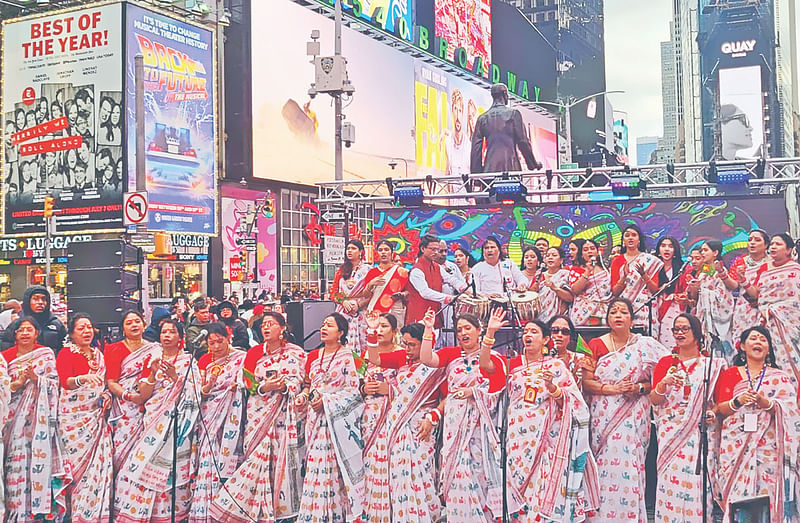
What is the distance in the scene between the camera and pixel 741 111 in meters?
88.7

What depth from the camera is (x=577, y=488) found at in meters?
6.78

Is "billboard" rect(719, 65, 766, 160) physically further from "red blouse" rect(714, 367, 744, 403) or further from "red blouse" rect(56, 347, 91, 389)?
"red blouse" rect(56, 347, 91, 389)

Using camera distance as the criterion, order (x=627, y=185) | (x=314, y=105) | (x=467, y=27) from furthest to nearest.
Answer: (x=467, y=27) < (x=314, y=105) < (x=627, y=185)

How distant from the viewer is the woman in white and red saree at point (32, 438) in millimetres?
7664

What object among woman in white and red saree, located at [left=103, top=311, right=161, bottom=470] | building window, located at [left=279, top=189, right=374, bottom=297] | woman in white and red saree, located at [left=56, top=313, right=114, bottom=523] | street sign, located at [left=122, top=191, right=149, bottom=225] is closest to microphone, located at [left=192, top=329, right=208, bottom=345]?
woman in white and red saree, located at [left=103, top=311, right=161, bottom=470]

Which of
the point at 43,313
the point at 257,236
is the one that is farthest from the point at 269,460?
the point at 257,236

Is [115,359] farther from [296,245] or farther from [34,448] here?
[296,245]

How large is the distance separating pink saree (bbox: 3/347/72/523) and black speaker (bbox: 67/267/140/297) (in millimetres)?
2145

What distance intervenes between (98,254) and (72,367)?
2.48 metres

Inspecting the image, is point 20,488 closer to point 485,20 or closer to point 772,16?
point 485,20

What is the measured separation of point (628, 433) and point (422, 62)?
39.3 metres

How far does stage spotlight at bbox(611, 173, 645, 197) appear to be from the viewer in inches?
601

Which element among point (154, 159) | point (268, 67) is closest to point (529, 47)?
point (268, 67)

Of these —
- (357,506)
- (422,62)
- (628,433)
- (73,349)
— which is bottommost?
(357,506)
